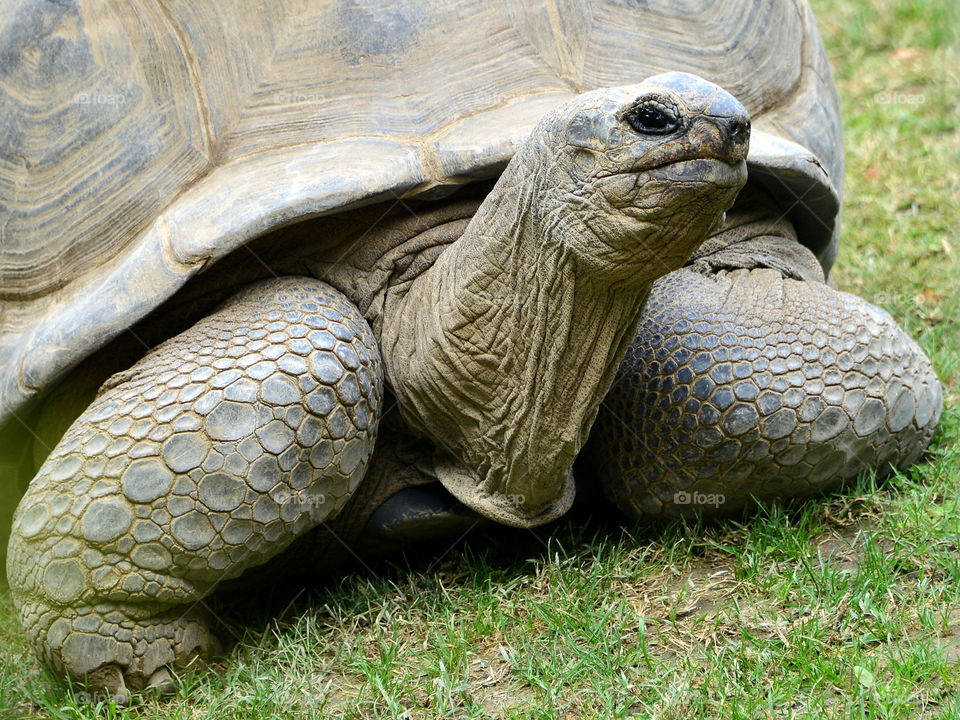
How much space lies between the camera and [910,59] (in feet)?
→ 23.5

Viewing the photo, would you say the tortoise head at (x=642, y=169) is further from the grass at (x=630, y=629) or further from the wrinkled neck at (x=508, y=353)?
the grass at (x=630, y=629)

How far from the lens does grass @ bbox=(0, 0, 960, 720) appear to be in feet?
8.73

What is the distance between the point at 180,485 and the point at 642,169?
1.37 metres

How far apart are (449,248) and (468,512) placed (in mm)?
778

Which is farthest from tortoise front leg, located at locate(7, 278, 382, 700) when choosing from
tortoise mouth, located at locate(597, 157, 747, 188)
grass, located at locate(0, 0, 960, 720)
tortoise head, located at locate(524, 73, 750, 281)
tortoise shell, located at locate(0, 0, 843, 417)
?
tortoise mouth, located at locate(597, 157, 747, 188)

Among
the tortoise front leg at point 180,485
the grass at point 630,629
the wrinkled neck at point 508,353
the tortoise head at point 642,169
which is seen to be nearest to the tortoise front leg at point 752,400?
the grass at point 630,629

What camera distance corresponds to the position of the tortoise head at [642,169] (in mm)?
2506

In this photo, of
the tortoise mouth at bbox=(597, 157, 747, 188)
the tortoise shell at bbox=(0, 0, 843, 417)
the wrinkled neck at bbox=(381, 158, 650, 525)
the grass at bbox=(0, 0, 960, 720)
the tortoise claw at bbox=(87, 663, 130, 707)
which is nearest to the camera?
the tortoise mouth at bbox=(597, 157, 747, 188)

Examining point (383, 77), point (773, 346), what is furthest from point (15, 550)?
point (773, 346)

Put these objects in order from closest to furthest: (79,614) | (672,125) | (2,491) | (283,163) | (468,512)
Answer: (672,125)
(79,614)
(283,163)
(468,512)
(2,491)

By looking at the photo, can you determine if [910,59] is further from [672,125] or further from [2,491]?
[2,491]

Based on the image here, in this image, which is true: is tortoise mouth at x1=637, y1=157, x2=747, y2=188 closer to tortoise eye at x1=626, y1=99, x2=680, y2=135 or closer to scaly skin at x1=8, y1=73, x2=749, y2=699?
tortoise eye at x1=626, y1=99, x2=680, y2=135

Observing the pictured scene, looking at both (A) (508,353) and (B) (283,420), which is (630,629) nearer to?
(A) (508,353)

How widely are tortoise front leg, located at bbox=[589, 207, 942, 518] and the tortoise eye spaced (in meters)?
0.96
